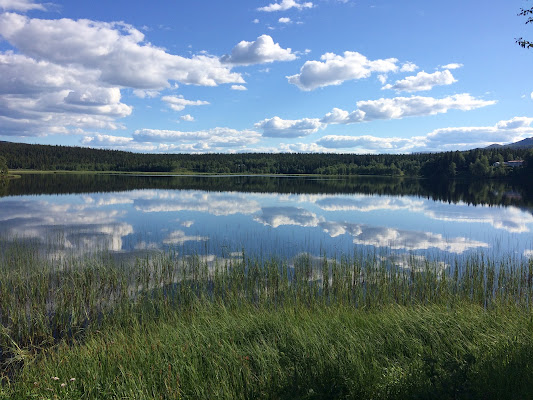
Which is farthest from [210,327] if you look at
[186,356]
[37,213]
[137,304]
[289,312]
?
[37,213]

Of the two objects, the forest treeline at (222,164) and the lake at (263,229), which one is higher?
the forest treeline at (222,164)

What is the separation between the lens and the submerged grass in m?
5.71

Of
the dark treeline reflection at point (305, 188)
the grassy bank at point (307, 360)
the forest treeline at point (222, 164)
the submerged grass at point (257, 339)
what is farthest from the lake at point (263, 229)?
the forest treeline at point (222, 164)

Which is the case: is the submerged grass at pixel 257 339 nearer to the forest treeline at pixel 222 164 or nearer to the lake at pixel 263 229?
the lake at pixel 263 229

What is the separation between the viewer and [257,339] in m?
7.83

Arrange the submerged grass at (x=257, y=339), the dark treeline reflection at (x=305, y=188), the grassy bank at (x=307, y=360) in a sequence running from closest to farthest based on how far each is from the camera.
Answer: the grassy bank at (x=307, y=360)
the submerged grass at (x=257, y=339)
the dark treeline reflection at (x=305, y=188)

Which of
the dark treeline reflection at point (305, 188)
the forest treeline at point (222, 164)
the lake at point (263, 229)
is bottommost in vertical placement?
the lake at point (263, 229)

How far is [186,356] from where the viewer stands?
6754mm

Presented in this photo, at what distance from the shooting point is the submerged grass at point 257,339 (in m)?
5.71

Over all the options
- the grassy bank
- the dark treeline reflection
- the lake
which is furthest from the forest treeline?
the grassy bank

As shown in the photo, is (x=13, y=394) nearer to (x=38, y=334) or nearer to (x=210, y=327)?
(x=210, y=327)

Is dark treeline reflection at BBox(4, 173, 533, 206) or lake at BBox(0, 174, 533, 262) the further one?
→ dark treeline reflection at BBox(4, 173, 533, 206)

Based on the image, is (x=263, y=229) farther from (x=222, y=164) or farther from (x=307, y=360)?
(x=222, y=164)

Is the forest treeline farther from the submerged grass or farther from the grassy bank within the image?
the grassy bank
